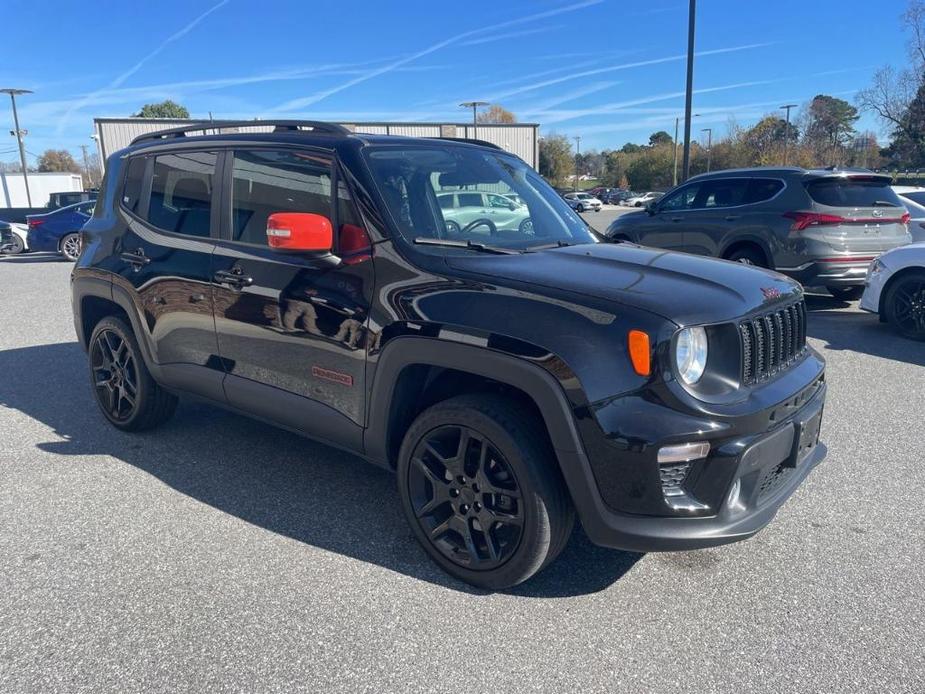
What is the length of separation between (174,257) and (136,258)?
430mm

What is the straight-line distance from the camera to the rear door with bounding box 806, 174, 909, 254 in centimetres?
816

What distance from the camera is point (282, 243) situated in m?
3.04

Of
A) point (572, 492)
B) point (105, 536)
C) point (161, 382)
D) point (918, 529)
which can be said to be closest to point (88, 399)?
point (161, 382)

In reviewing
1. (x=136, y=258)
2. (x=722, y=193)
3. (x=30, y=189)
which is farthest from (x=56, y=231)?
(x=30, y=189)

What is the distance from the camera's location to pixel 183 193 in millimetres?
4152

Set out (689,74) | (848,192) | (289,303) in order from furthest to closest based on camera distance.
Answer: (689,74) → (848,192) → (289,303)

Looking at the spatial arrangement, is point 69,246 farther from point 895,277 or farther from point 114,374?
point 895,277

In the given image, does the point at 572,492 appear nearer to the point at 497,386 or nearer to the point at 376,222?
the point at 497,386

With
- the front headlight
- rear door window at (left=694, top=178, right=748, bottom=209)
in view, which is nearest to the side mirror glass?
the front headlight

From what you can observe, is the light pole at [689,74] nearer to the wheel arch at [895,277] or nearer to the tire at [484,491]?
the wheel arch at [895,277]

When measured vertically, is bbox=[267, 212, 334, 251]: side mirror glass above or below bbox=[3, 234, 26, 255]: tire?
above

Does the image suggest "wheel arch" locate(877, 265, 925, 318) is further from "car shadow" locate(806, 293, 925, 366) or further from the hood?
the hood

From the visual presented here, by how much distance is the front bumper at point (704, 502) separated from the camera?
2.48 meters

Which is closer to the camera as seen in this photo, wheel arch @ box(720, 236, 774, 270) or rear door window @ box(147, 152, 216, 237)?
rear door window @ box(147, 152, 216, 237)
